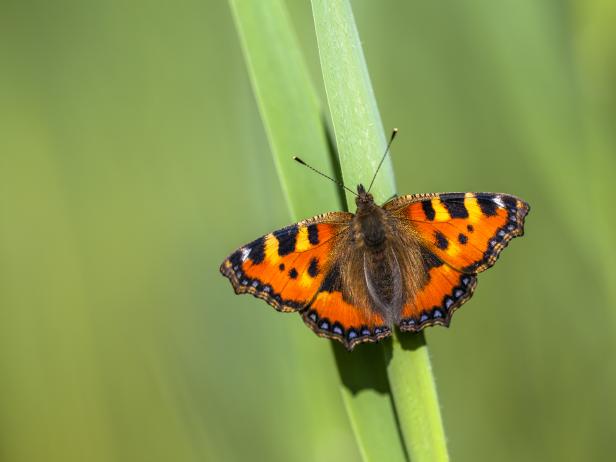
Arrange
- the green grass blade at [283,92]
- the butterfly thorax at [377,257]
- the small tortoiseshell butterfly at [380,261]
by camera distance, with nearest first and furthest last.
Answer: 1. the green grass blade at [283,92]
2. the small tortoiseshell butterfly at [380,261]
3. the butterfly thorax at [377,257]

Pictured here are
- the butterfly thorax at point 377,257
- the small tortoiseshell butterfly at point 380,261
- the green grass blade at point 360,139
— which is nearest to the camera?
the green grass blade at point 360,139

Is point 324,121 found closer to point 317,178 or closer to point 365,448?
point 317,178

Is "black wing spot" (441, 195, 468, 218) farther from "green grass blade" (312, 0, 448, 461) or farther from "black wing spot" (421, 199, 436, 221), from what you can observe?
"green grass blade" (312, 0, 448, 461)

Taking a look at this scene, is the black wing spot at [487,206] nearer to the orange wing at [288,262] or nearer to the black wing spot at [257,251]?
the orange wing at [288,262]

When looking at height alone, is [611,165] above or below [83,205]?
below

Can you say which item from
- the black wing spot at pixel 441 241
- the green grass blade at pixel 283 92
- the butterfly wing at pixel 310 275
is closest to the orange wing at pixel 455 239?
the black wing spot at pixel 441 241

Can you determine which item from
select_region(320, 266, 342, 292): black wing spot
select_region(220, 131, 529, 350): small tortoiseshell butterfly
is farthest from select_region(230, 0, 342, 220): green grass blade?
select_region(320, 266, 342, 292): black wing spot

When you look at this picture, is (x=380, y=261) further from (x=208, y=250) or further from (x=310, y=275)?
(x=208, y=250)

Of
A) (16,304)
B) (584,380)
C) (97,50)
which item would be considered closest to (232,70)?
(97,50)
